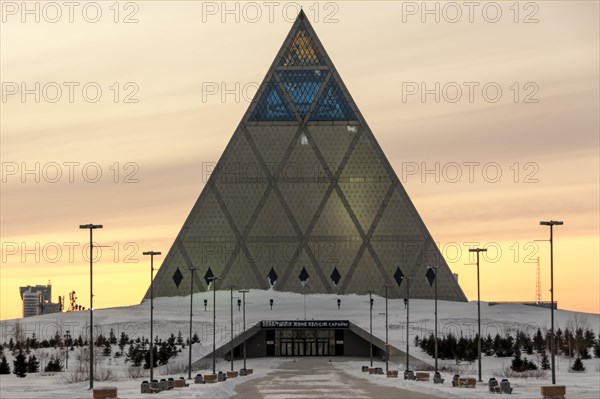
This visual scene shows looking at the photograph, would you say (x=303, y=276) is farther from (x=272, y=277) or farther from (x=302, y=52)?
(x=302, y=52)

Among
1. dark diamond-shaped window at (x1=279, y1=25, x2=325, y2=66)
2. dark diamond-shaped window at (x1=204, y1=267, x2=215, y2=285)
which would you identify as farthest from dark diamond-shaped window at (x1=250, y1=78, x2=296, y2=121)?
dark diamond-shaped window at (x1=204, y1=267, x2=215, y2=285)

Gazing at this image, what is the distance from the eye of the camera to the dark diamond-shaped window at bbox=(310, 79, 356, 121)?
147125mm

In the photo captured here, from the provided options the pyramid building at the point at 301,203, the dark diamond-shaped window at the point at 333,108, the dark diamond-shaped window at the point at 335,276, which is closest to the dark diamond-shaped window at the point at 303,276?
the pyramid building at the point at 301,203

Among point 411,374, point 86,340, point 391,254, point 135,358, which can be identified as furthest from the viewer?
point 391,254

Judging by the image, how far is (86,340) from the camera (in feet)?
372

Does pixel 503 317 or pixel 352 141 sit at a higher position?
pixel 352 141

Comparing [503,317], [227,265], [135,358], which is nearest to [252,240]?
[227,265]

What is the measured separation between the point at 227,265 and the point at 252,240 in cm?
425

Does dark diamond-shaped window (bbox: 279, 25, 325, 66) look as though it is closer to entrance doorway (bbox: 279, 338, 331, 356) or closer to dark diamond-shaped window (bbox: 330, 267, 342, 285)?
dark diamond-shaped window (bbox: 330, 267, 342, 285)

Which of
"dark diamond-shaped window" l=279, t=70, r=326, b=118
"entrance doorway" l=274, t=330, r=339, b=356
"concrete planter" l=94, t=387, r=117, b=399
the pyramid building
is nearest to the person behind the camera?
"concrete planter" l=94, t=387, r=117, b=399

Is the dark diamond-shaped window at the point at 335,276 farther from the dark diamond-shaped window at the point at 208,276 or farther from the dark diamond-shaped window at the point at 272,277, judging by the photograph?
the dark diamond-shaped window at the point at 208,276

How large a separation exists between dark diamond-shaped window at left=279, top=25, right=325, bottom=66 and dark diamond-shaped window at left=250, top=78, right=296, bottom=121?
364 cm

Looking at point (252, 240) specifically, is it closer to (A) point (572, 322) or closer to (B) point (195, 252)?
(B) point (195, 252)

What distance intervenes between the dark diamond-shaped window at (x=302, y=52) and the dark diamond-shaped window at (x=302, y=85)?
1201mm
